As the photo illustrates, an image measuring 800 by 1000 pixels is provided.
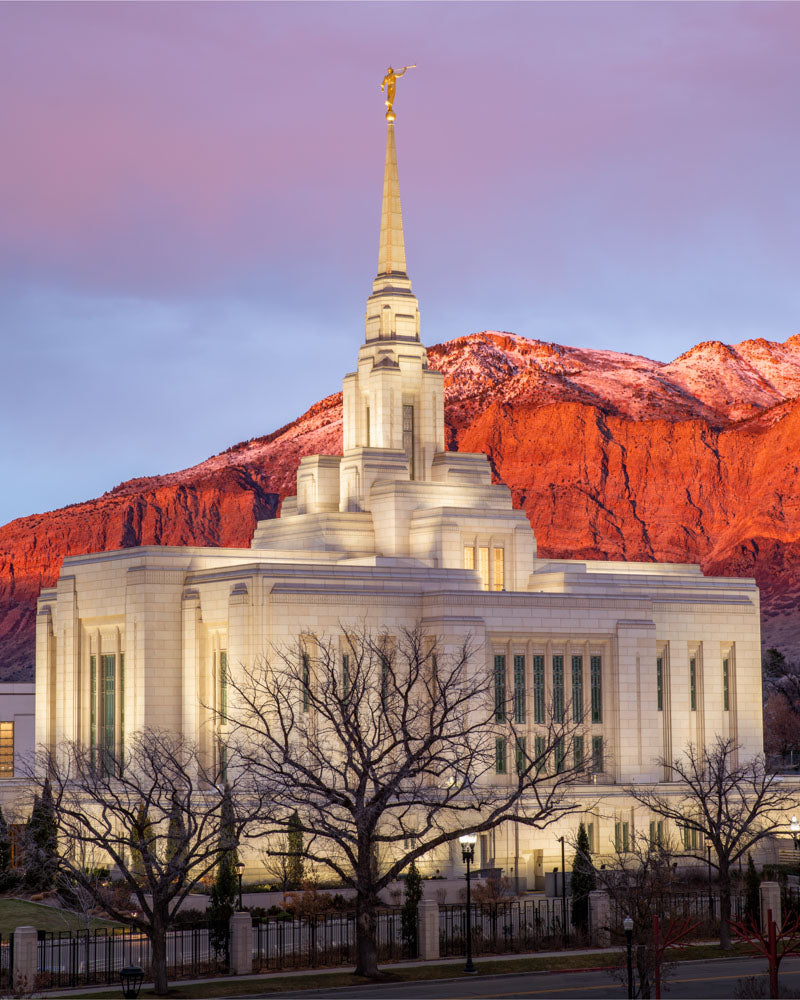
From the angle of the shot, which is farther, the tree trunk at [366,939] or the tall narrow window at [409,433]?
the tall narrow window at [409,433]

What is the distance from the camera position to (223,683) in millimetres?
72250

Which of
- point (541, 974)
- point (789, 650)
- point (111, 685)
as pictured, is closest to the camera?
point (541, 974)

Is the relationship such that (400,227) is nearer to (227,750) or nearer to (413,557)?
(413,557)

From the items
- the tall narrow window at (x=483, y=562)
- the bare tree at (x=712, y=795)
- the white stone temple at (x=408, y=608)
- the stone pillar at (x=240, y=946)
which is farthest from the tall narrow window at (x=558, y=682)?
the stone pillar at (x=240, y=946)

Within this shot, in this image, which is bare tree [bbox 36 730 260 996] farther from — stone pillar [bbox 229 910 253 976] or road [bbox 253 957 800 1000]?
road [bbox 253 957 800 1000]

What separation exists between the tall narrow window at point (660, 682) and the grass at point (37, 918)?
2969 cm

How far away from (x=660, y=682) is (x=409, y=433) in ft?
54.2

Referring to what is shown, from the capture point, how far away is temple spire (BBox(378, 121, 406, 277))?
84312 millimetres

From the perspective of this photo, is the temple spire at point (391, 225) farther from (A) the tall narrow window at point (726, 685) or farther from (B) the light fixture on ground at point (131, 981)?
(B) the light fixture on ground at point (131, 981)

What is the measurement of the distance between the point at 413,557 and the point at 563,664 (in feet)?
28.1

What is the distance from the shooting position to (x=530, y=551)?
79938 mm

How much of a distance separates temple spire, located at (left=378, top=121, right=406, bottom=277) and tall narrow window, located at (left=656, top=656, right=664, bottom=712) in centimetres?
2206

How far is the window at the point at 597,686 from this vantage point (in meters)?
75.0

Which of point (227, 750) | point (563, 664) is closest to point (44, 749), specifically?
point (227, 750)
